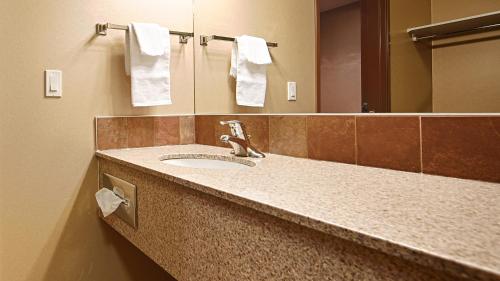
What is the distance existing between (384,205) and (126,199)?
0.94 metres

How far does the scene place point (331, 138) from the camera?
1119 millimetres

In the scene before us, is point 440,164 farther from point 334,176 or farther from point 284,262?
point 284,262

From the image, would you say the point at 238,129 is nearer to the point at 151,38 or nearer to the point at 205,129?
the point at 205,129

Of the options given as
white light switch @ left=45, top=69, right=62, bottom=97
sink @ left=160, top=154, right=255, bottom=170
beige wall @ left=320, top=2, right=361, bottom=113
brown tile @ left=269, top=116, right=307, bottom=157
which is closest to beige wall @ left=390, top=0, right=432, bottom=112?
beige wall @ left=320, top=2, right=361, bottom=113

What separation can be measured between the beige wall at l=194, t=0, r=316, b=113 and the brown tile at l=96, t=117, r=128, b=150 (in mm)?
393

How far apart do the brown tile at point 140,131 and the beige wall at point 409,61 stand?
3.65 ft

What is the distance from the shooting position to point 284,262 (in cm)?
60

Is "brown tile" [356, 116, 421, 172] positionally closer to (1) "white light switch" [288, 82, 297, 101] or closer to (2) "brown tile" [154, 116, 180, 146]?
(1) "white light switch" [288, 82, 297, 101]

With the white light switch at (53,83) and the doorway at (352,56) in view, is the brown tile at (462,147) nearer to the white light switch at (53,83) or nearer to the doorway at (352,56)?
the doorway at (352,56)

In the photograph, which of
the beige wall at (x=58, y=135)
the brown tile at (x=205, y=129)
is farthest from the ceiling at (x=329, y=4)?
the beige wall at (x=58, y=135)

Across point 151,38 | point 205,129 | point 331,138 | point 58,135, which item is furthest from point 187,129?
point 331,138

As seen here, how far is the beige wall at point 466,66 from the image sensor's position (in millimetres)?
753

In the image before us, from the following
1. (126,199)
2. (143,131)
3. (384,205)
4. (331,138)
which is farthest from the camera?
(143,131)

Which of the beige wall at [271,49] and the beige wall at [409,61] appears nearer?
the beige wall at [409,61]
